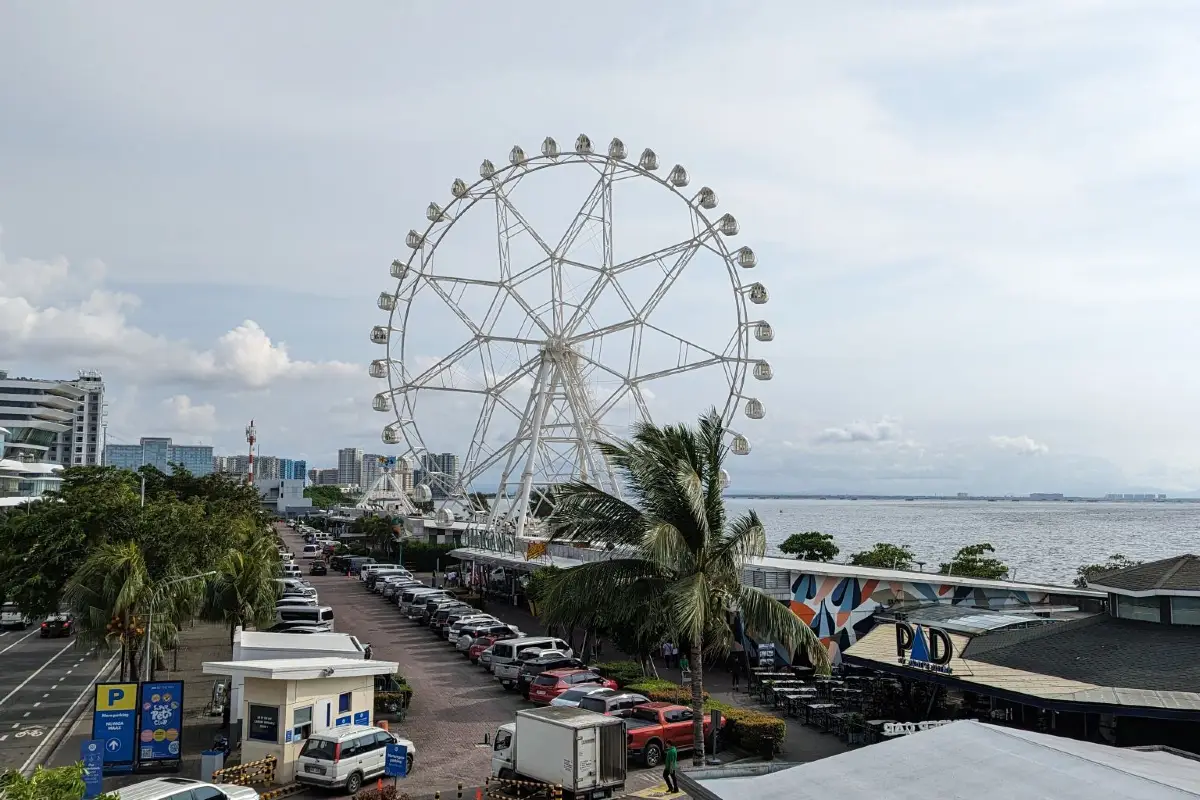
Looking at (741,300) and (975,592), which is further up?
(741,300)

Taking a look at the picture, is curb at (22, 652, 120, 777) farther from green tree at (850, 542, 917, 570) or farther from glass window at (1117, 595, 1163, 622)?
green tree at (850, 542, 917, 570)

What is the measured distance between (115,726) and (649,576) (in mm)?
11814

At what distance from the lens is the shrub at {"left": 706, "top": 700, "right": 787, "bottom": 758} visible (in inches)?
825

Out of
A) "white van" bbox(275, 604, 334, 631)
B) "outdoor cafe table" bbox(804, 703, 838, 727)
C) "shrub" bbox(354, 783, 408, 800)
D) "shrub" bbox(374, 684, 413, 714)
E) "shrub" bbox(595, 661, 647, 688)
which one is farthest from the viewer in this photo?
"white van" bbox(275, 604, 334, 631)

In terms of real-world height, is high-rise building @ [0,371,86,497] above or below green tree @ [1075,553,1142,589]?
above

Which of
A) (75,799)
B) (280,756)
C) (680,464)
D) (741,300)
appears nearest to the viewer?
(75,799)

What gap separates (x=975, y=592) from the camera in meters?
29.9

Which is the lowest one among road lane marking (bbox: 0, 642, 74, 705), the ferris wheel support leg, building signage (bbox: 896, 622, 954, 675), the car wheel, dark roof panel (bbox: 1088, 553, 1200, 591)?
road lane marking (bbox: 0, 642, 74, 705)

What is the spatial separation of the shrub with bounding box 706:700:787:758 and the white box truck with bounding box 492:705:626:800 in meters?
4.00

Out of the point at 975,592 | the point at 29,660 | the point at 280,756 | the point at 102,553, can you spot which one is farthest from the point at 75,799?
the point at 29,660

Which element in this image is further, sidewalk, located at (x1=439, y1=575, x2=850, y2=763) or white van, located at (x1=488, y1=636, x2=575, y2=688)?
white van, located at (x1=488, y1=636, x2=575, y2=688)

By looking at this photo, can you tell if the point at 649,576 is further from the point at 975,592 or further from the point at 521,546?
the point at 521,546

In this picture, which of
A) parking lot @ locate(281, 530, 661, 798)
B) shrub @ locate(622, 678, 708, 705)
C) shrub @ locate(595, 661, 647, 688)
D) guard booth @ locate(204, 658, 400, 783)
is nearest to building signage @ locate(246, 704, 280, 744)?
→ guard booth @ locate(204, 658, 400, 783)

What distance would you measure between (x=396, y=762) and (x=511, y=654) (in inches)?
433
